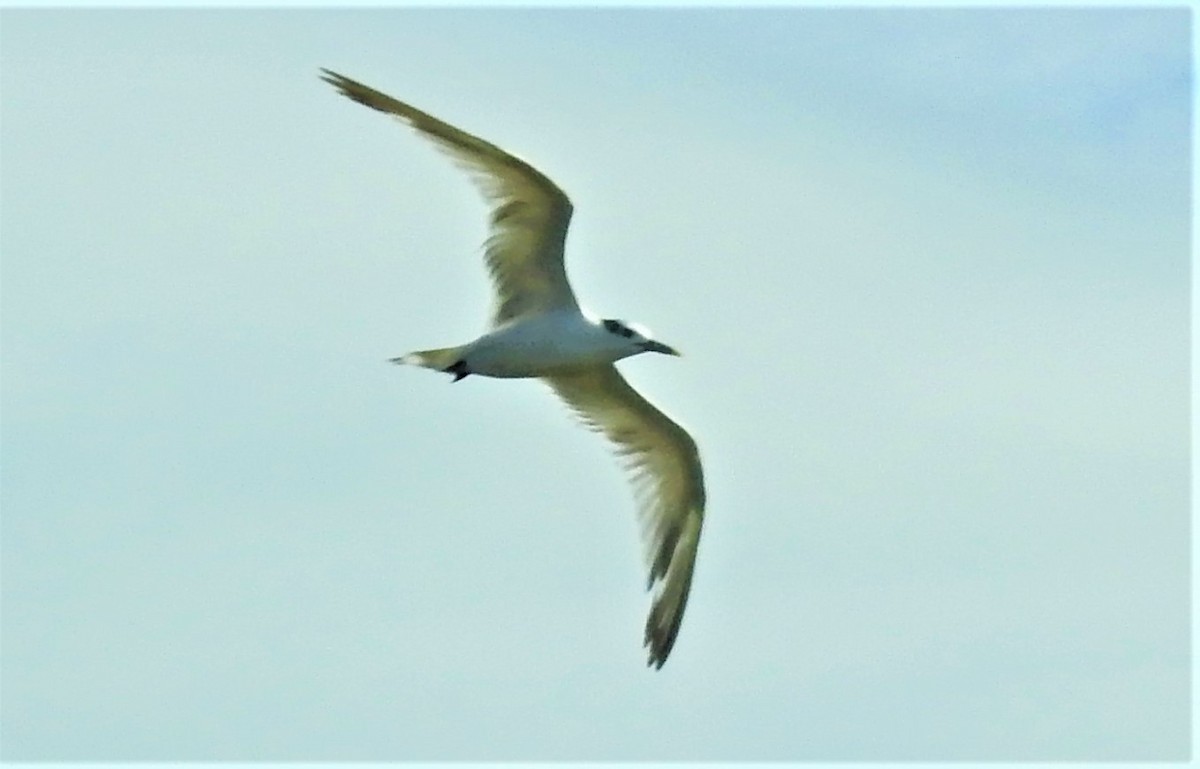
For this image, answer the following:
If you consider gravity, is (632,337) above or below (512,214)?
below

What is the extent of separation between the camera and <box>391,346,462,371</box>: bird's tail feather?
19406 mm

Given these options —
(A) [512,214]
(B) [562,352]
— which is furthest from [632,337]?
(A) [512,214]

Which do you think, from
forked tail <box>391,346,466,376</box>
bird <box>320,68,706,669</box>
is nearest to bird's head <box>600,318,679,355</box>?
bird <box>320,68,706,669</box>

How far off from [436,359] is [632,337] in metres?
1.49

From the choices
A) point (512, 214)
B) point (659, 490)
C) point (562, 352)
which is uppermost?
point (512, 214)

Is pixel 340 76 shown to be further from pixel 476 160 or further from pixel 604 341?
pixel 604 341

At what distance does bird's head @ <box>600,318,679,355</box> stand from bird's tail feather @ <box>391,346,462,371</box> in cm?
115

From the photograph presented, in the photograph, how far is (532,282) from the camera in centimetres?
Result: 1966

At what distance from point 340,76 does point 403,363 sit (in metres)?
2.33

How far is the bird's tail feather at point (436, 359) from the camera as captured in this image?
19406mm

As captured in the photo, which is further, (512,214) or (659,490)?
(659,490)

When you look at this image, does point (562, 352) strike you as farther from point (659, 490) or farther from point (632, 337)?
point (659, 490)

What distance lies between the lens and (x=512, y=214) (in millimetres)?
19328

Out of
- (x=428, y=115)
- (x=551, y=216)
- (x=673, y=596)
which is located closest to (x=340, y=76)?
(x=428, y=115)
